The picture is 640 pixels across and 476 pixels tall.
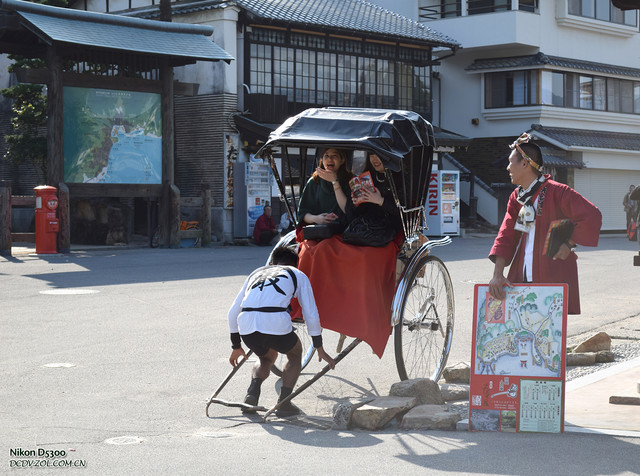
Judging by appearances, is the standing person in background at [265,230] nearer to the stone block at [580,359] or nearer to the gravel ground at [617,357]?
the gravel ground at [617,357]

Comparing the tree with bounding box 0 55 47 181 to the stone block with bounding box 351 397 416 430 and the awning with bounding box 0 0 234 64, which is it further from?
the stone block with bounding box 351 397 416 430

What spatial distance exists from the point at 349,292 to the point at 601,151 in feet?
107

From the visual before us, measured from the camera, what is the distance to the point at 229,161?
2711 cm

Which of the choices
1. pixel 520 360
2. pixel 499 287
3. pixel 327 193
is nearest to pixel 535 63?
pixel 327 193

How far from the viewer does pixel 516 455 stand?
5070 millimetres

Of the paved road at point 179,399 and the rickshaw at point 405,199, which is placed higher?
the rickshaw at point 405,199

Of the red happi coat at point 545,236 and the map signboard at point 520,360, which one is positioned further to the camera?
the red happi coat at point 545,236

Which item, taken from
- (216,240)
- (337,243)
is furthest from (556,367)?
(216,240)

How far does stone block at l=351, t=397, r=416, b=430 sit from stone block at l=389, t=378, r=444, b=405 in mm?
321

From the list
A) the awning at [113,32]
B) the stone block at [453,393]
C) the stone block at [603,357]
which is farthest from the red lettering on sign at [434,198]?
the stone block at [453,393]

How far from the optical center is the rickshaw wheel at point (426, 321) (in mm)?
7207

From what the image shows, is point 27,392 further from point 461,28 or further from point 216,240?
point 461,28

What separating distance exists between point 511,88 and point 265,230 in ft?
50.6

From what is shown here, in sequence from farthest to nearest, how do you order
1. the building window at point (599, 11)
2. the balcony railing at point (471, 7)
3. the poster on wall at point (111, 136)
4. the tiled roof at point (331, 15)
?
the building window at point (599, 11) < the balcony railing at point (471, 7) < the tiled roof at point (331, 15) < the poster on wall at point (111, 136)
